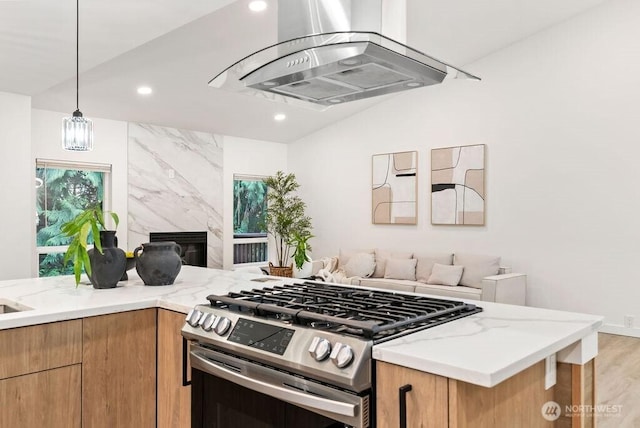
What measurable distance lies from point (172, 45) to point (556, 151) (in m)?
4.40

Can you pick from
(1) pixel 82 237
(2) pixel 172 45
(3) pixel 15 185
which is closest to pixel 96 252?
(1) pixel 82 237

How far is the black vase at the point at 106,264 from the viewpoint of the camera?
2422 millimetres

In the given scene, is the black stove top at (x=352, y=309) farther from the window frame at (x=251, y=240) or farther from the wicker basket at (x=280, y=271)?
the window frame at (x=251, y=240)

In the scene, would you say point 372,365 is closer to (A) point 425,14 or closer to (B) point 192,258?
(A) point 425,14

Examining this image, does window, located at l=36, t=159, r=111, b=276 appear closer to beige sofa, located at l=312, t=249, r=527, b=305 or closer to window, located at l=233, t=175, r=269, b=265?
window, located at l=233, t=175, r=269, b=265

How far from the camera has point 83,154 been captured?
19.6ft

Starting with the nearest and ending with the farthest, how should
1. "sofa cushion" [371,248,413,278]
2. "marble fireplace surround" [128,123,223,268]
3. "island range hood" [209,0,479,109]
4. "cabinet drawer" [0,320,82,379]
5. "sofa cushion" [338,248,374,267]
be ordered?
"island range hood" [209,0,479,109]
"cabinet drawer" [0,320,82,379]
"marble fireplace surround" [128,123,223,268]
"sofa cushion" [371,248,413,278]
"sofa cushion" [338,248,374,267]

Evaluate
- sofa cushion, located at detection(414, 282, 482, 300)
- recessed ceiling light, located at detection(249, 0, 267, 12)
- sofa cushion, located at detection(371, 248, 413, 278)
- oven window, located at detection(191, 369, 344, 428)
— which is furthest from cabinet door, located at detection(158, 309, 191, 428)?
sofa cushion, located at detection(371, 248, 413, 278)

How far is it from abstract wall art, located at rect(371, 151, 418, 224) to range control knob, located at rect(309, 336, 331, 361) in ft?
18.4

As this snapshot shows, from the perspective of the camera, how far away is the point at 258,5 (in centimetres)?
419

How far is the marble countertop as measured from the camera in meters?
1.20

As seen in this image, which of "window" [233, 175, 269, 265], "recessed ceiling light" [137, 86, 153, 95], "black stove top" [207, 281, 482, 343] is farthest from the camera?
"window" [233, 175, 269, 265]

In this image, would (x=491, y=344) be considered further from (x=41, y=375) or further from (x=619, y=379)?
(x=619, y=379)

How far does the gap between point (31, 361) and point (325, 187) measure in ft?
21.1
